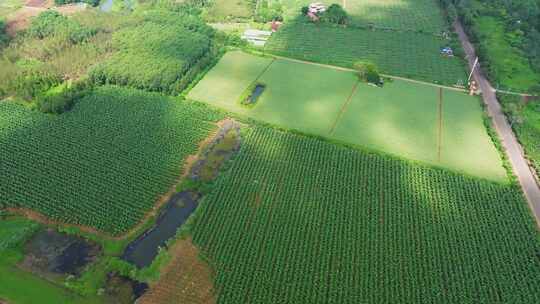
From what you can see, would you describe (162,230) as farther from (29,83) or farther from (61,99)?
(29,83)

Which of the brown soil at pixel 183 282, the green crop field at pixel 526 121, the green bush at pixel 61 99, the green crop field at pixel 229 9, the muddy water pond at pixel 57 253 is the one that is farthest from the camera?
the green crop field at pixel 229 9

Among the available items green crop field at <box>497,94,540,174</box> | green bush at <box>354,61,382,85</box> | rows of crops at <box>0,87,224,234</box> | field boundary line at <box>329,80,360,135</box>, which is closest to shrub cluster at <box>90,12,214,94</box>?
rows of crops at <box>0,87,224,234</box>

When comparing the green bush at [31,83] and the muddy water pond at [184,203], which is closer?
the muddy water pond at [184,203]

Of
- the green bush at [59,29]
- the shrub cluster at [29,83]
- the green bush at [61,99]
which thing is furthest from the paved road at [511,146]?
the green bush at [59,29]

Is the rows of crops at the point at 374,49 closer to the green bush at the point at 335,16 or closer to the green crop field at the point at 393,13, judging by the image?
the green bush at the point at 335,16

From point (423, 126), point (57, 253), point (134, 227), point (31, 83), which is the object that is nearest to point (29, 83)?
point (31, 83)

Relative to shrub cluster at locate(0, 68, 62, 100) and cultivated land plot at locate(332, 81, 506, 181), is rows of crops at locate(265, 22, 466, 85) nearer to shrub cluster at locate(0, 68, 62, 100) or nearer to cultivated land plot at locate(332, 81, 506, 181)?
cultivated land plot at locate(332, 81, 506, 181)

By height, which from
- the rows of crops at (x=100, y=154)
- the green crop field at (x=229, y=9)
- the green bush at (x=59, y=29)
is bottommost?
the rows of crops at (x=100, y=154)

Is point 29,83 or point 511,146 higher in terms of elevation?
point 511,146
